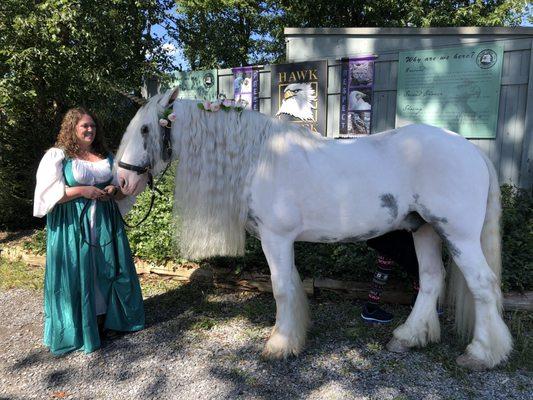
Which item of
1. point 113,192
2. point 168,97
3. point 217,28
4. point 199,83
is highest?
point 217,28

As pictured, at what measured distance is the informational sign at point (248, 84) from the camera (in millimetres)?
6406

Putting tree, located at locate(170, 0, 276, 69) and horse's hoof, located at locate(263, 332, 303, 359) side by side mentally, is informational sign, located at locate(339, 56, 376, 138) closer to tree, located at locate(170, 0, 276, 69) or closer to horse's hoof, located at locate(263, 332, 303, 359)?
horse's hoof, located at locate(263, 332, 303, 359)

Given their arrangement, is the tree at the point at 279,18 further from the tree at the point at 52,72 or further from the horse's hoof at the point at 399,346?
the horse's hoof at the point at 399,346

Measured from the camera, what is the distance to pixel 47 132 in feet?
20.2

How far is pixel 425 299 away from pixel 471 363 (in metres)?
0.48

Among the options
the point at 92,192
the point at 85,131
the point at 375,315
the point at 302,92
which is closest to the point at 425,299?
the point at 375,315

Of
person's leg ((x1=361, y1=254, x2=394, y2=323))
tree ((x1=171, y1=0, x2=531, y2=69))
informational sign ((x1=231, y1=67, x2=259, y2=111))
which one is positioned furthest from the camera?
tree ((x1=171, y1=0, x2=531, y2=69))

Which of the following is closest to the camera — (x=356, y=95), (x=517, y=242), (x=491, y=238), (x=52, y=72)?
(x=491, y=238)

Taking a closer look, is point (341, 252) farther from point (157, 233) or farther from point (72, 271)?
point (72, 271)

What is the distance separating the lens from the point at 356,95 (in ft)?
18.4

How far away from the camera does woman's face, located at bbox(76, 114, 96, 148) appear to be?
2.84 meters

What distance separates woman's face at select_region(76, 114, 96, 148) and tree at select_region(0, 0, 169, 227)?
2878mm

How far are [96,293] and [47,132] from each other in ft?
13.6

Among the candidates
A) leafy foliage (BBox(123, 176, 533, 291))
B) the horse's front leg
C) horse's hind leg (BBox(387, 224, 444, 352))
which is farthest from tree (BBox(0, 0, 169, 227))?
horse's hind leg (BBox(387, 224, 444, 352))
